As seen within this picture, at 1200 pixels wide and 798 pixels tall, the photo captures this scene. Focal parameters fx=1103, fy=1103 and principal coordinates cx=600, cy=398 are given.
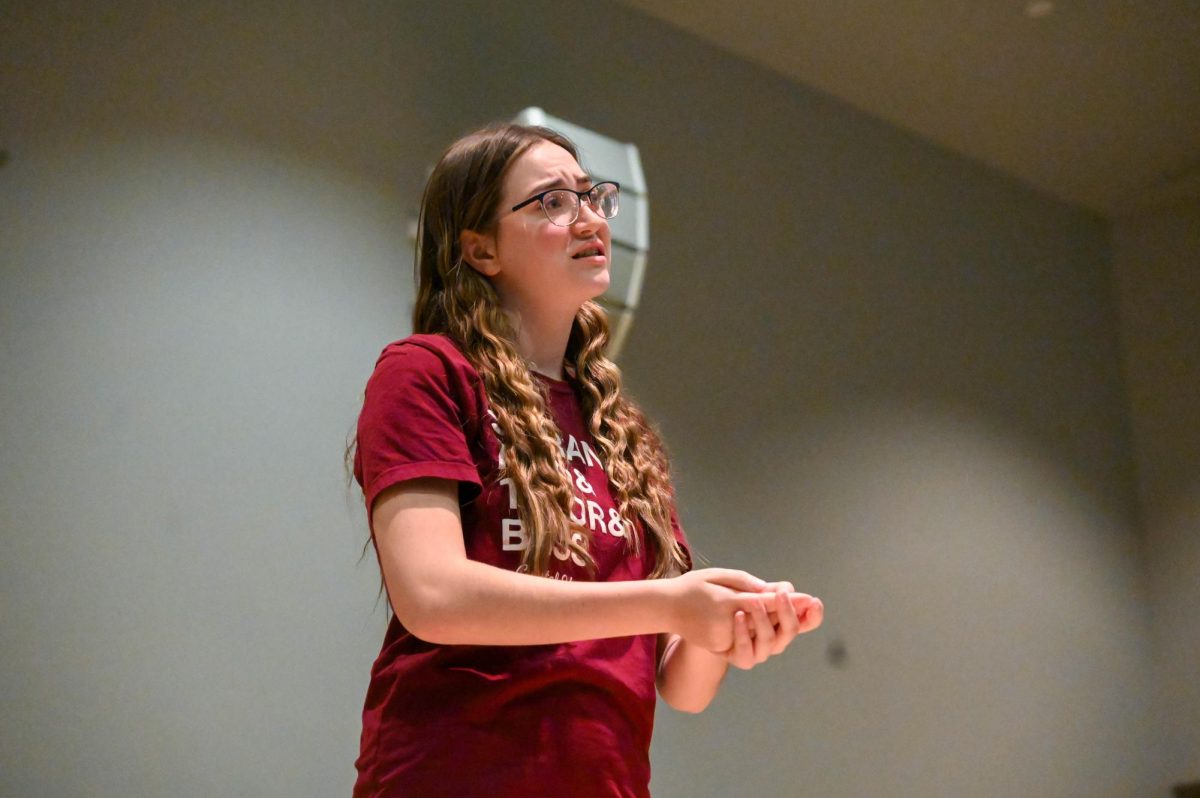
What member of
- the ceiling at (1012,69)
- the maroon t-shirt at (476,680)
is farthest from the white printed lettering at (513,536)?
the ceiling at (1012,69)

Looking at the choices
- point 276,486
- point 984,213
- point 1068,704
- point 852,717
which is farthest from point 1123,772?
point 276,486

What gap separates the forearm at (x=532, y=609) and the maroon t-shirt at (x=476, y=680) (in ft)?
0.29

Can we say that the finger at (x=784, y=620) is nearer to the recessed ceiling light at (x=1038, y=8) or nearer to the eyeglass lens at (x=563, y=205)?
the eyeglass lens at (x=563, y=205)

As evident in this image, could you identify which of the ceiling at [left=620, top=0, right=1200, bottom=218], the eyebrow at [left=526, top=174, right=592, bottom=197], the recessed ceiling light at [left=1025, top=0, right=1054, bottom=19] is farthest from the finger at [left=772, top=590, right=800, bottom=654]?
the recessed ceiling light at [left=1025, top=0, right=1054, bottom=19]

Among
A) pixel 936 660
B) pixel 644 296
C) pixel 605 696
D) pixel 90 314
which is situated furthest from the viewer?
pixel 936 660

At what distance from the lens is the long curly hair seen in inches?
38.7

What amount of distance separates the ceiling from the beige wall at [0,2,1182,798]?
10 centimetres

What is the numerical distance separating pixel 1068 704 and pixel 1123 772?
0.33 m

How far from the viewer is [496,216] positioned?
1167 millimetres

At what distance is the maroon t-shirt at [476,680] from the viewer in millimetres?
883

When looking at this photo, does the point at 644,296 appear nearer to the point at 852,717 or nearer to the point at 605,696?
the point at 852,717

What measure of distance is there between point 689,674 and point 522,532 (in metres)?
0.25

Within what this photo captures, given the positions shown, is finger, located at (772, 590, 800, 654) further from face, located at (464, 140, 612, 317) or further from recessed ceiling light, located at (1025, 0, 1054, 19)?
recessed ceiling light, located at (1025, 0, 1054, 19)

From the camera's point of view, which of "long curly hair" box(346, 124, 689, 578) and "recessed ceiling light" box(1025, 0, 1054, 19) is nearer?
"long curly hair" box(346, 124, 689, 578)
